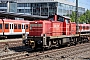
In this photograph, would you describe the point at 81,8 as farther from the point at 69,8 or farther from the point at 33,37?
the point at 33,37

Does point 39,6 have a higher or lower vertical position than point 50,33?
higher

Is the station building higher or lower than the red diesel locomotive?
higher

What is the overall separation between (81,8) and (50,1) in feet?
116

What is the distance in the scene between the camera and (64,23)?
22016 millimetres

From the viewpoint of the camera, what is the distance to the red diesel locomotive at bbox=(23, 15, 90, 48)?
1851cm

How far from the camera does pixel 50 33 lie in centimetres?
2014

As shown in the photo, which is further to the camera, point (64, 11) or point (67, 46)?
point (64, 11)

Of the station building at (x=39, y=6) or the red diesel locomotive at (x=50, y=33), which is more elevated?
the station building at (x=39, y=6)

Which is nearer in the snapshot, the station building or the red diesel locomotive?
the red diesel locomotive

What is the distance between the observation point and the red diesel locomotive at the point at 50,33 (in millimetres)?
18511

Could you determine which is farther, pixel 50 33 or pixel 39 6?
pixel 39 6

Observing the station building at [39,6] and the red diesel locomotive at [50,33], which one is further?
the station building at [39,6]

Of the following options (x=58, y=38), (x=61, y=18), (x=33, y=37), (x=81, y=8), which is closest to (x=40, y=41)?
(x=33, y=37)

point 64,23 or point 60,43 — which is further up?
point 64,23
